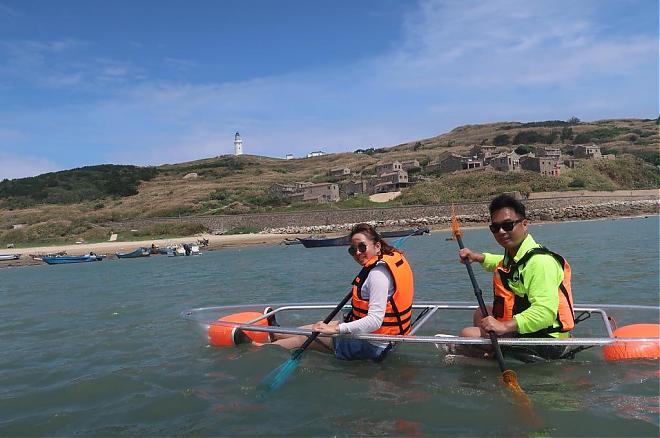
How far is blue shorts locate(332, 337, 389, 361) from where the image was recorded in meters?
5.31

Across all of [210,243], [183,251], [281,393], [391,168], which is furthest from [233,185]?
[281,393]

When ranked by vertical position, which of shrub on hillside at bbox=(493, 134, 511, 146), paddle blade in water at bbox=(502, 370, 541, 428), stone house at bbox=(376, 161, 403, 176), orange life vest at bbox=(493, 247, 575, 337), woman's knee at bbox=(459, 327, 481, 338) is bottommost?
paddle blade in water at bbox=(502, 370, 541, 428)

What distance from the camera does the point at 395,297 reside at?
5.11 meters

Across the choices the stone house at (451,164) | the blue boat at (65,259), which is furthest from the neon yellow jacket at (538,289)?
the stone house at (451,164)

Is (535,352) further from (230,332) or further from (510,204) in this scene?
(230,332)

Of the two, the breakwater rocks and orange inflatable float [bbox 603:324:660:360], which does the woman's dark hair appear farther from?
the breakwater rocks

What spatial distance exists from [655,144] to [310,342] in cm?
10898

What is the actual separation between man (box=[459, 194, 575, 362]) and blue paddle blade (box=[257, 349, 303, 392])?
1.90 meters

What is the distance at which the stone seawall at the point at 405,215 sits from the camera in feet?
176

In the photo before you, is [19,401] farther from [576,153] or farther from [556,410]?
[576,153]

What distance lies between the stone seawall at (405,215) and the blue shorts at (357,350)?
47.2 m

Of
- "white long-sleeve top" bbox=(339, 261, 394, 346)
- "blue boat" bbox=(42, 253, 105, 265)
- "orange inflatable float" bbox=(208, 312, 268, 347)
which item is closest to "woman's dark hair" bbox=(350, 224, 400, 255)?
"white long-sleeve top" bbox=(339, 261, 394, 346)

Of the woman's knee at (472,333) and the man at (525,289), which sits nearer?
the man at (525,289)

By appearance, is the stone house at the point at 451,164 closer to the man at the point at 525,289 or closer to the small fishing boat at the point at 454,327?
the small fishing boat at the point at 454,327
